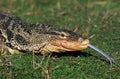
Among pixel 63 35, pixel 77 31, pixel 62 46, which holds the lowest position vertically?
pixel 77 31

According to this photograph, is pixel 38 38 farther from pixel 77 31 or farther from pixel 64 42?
pixel 77 31

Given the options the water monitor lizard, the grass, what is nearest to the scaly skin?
the water monitor lizard

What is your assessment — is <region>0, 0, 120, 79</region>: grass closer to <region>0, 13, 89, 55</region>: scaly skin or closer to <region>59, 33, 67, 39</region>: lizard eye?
<region>0, 13, 89, 55</region>: scaly skin

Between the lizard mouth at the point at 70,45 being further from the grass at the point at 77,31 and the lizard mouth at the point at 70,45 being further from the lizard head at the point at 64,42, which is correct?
the grass at the point at 77,31

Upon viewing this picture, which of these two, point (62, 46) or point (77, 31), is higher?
point (62, 46)

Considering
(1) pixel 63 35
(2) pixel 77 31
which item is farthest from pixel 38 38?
(2) pixel 77 31

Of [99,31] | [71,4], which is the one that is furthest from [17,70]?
[71,4]
